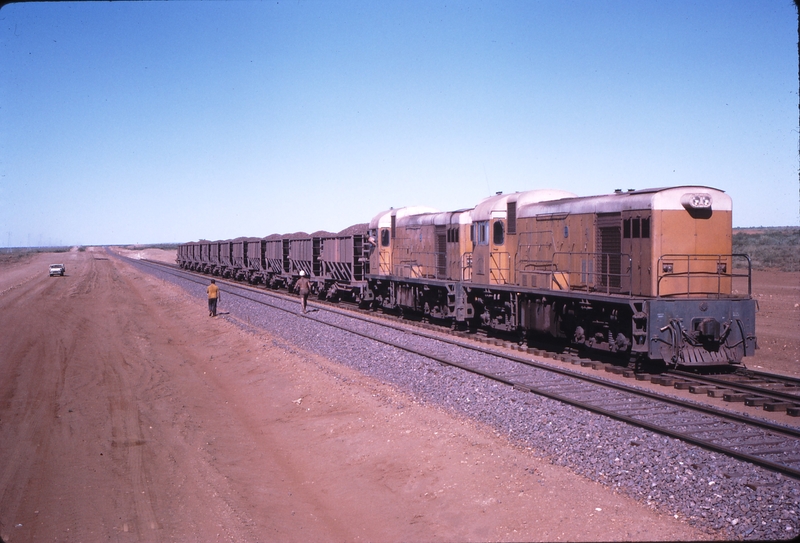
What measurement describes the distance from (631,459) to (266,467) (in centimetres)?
505

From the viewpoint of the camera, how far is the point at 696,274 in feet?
43.0

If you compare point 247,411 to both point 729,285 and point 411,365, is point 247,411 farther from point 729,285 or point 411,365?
point 729,285

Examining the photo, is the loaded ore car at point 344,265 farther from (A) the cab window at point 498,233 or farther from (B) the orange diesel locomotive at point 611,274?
(A) the cab window at point 498,233

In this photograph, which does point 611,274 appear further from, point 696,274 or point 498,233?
point 498,233

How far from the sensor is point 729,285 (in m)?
13.4

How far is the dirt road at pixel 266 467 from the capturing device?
6.42 m

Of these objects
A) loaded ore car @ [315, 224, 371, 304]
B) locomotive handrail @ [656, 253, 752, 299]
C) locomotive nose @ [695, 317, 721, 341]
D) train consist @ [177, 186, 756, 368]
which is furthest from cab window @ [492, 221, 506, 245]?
loaded ore car @ [315, 224, 371, 304]

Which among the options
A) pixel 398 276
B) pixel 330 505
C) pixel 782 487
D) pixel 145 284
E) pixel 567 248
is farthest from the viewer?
pixel 145 284

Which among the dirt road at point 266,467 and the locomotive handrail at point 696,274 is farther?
the locomotive handrail at point 696,274

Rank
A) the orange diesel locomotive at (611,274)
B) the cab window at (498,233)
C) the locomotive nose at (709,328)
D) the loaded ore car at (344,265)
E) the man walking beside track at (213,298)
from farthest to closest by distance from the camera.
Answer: the loaded ore car at (344,265) < the man walking beside track at (213,298) < the cab window at (498,233) < the orange diesel locomotive at (611,274) < the locomotive nose at (709,328)

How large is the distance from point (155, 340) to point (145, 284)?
98.4 feet

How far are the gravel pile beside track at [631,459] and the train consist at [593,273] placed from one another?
3897 mm

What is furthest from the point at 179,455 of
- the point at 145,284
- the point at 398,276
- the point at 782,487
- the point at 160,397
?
the point at 145,284

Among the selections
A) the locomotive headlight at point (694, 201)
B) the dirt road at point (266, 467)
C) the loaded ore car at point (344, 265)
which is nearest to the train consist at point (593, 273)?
the locomotive headlight at point (694, 201)
